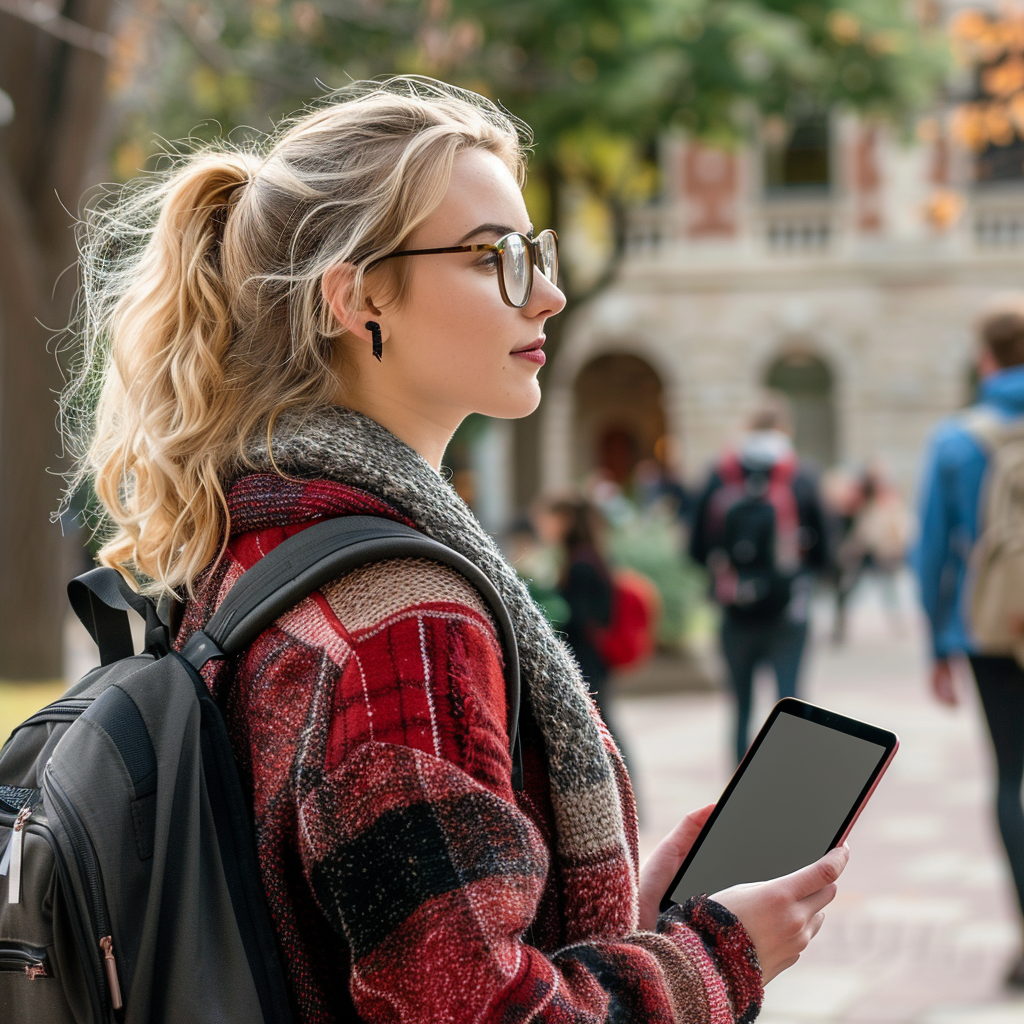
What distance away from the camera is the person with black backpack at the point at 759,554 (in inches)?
269

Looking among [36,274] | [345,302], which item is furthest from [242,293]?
[36,274]

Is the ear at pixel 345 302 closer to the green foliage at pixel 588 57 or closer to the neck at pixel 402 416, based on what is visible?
the neck at pixel 402 416

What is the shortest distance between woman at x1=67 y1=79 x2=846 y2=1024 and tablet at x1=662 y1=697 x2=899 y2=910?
0.11 metres

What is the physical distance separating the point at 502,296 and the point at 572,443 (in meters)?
26.8

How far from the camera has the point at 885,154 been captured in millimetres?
23812

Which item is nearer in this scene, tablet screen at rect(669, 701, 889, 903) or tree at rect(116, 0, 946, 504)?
tablet screen at rect(669, 701, 889, 903)

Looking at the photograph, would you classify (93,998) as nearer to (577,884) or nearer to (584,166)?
(577,884)

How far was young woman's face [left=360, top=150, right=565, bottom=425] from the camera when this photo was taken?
4.67 ft

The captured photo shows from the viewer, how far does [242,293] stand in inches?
58.6

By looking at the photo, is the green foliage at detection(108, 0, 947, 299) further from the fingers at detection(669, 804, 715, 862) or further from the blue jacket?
the fingers at detection(669, 804, 715, 862)

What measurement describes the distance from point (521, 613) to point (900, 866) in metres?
5.14

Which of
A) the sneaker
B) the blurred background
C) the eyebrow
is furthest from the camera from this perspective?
the blurred background

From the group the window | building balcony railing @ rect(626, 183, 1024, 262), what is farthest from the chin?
the window

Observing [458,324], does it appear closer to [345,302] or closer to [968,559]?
[345,302]
